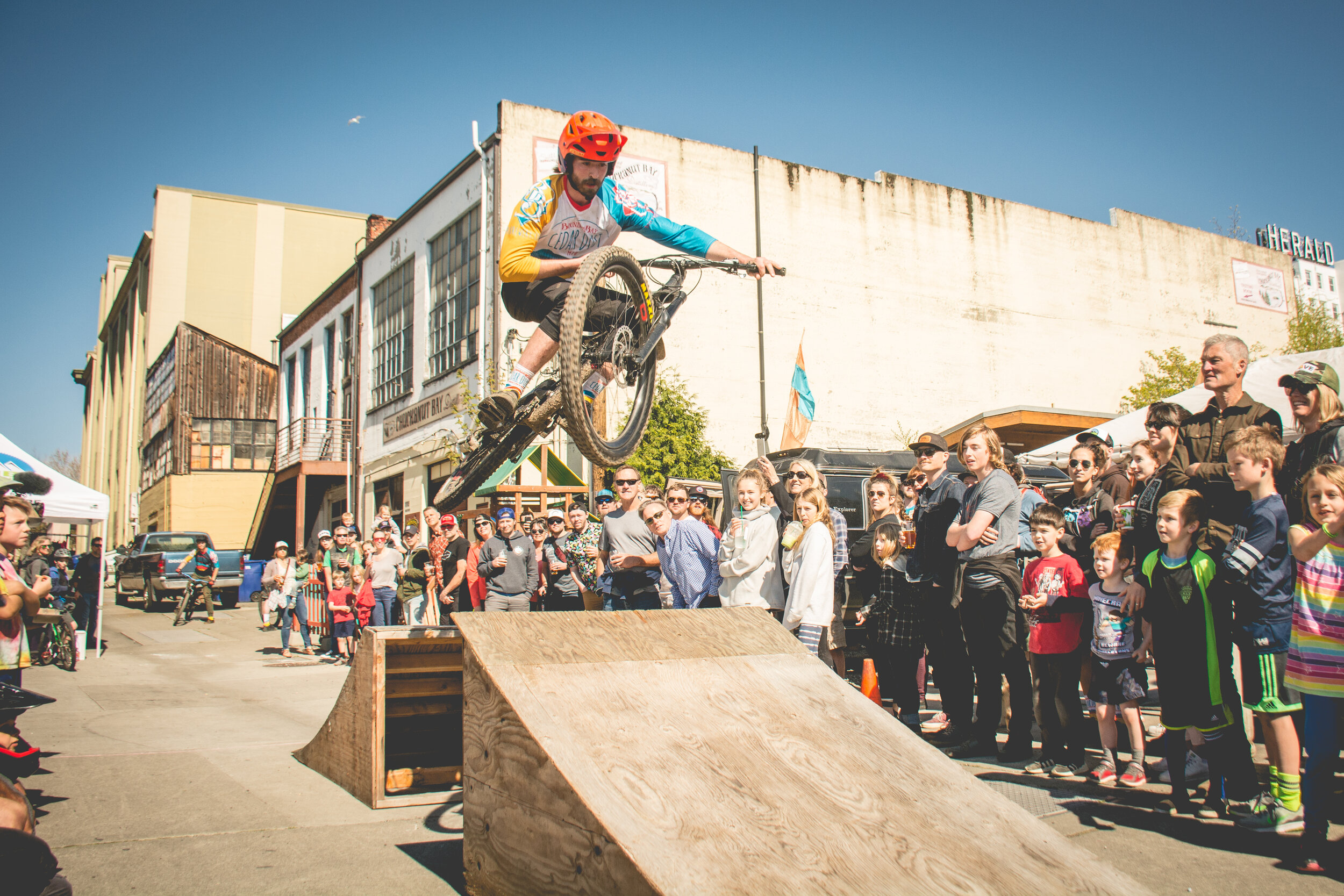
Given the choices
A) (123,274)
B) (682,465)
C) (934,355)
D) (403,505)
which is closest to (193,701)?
(682,465)

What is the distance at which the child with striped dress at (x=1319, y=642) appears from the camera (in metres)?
3.42

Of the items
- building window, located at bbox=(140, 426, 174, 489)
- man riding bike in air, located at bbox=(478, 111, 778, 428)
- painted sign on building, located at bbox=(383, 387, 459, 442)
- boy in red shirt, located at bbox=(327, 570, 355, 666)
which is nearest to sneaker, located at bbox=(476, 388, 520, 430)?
man riding bike in air, located at bbox=(478, 111, 778, 428)

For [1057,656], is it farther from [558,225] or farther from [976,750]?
[558,225]

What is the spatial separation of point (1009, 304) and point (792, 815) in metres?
23.6

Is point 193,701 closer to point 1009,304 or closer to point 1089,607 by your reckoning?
point 1089,607

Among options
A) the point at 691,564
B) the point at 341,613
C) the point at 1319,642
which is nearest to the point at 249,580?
the point at 341,613

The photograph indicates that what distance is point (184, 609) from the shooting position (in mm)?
17672

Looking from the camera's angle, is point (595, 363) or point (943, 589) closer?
point (595, 363)

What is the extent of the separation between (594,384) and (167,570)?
1945cm

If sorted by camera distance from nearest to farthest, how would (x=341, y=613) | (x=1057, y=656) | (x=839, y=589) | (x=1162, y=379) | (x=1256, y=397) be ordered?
(x=1057, y=656)
(x=839, y=589)
(x=1256, y=397)
(x=341, y=613)
(x=1162, y=379)

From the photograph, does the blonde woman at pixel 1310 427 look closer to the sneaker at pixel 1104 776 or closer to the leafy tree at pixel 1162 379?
the sneaker at pixel 1104 776

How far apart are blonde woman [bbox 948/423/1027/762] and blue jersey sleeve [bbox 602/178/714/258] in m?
1.97

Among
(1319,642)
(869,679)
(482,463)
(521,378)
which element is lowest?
(869,679)

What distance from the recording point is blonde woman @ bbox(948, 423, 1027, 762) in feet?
16.5
